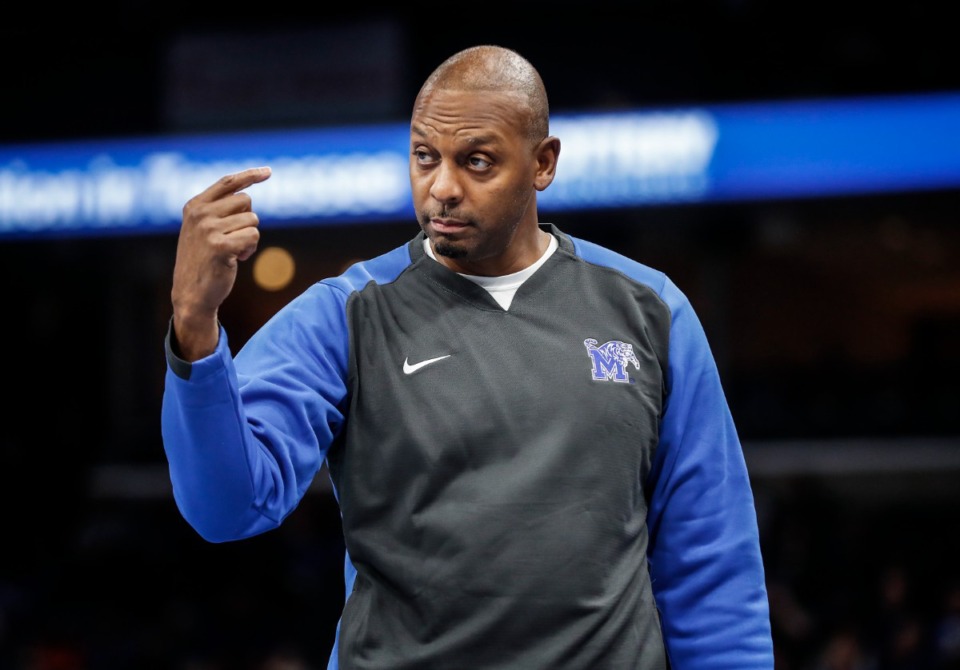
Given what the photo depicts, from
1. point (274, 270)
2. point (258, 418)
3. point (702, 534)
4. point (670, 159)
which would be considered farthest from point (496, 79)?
point (274, 270)

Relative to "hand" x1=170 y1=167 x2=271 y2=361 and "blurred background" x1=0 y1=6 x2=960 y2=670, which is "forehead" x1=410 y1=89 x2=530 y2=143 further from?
"blurred background" x1=0 y1=6 x2=960 y2=670

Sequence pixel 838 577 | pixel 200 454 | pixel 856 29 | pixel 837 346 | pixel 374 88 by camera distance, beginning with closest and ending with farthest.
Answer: pixel 200 454, pixel 838 577, pixel 374 88, pixel 856 29, pixel 837 346

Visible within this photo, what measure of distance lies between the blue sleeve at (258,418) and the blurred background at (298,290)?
5.36m

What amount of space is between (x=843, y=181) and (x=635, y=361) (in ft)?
20.1

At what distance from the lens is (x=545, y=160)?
2002 millimetres

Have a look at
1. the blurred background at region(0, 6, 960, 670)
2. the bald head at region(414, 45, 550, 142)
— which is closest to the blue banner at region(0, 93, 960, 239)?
the blurred background at region(0, 6, 960, 670)

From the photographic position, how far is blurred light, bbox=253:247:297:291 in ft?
38.5

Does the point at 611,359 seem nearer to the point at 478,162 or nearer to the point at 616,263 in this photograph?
the point at 616,263

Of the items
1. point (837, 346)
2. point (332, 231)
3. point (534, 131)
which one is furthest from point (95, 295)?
point (534, 131)

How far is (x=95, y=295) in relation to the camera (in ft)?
38.2

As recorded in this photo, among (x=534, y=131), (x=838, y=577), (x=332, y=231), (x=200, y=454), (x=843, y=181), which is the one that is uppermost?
(x=534, y=131)

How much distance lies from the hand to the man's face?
0.35 m

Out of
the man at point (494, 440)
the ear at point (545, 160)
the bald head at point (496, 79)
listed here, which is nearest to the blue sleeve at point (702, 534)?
the man at point (494, 440)

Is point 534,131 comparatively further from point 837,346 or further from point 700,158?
point 837,346
